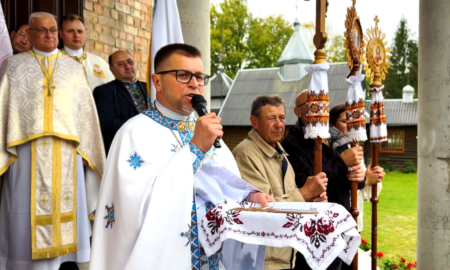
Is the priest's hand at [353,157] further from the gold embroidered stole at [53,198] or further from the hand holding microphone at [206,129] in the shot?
the gold embroidered stole at [53,198]

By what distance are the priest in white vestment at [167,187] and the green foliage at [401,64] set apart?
44480mm

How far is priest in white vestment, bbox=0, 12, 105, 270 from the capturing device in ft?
12.6

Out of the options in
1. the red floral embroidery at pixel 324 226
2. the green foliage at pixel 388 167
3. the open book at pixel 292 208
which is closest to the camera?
the red floral embroidery at pixel 324 226

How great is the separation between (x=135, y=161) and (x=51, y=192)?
194 centimetres

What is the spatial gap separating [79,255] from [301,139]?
216 cm

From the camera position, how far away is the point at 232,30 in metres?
33.9

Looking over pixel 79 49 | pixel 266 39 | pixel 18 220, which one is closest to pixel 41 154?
pixel 18 220

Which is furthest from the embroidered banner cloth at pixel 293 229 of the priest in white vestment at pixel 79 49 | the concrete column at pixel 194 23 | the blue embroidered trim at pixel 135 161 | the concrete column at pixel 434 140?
the concrete column at pixel 194 23

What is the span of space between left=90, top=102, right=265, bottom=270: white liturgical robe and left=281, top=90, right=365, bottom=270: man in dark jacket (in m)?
1.41

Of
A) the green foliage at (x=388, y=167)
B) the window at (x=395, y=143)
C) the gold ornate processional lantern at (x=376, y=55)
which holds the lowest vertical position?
the green foliage at (x=388, y=167)

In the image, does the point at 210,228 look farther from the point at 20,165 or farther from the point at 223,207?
the point at 20,165

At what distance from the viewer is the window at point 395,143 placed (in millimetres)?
29712

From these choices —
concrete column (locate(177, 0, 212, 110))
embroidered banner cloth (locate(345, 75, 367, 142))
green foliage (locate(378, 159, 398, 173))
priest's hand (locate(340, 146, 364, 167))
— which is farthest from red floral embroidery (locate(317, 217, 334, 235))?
green foliage (locate(378, 159, 398, 173))

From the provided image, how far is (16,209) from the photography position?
387 centimetres
